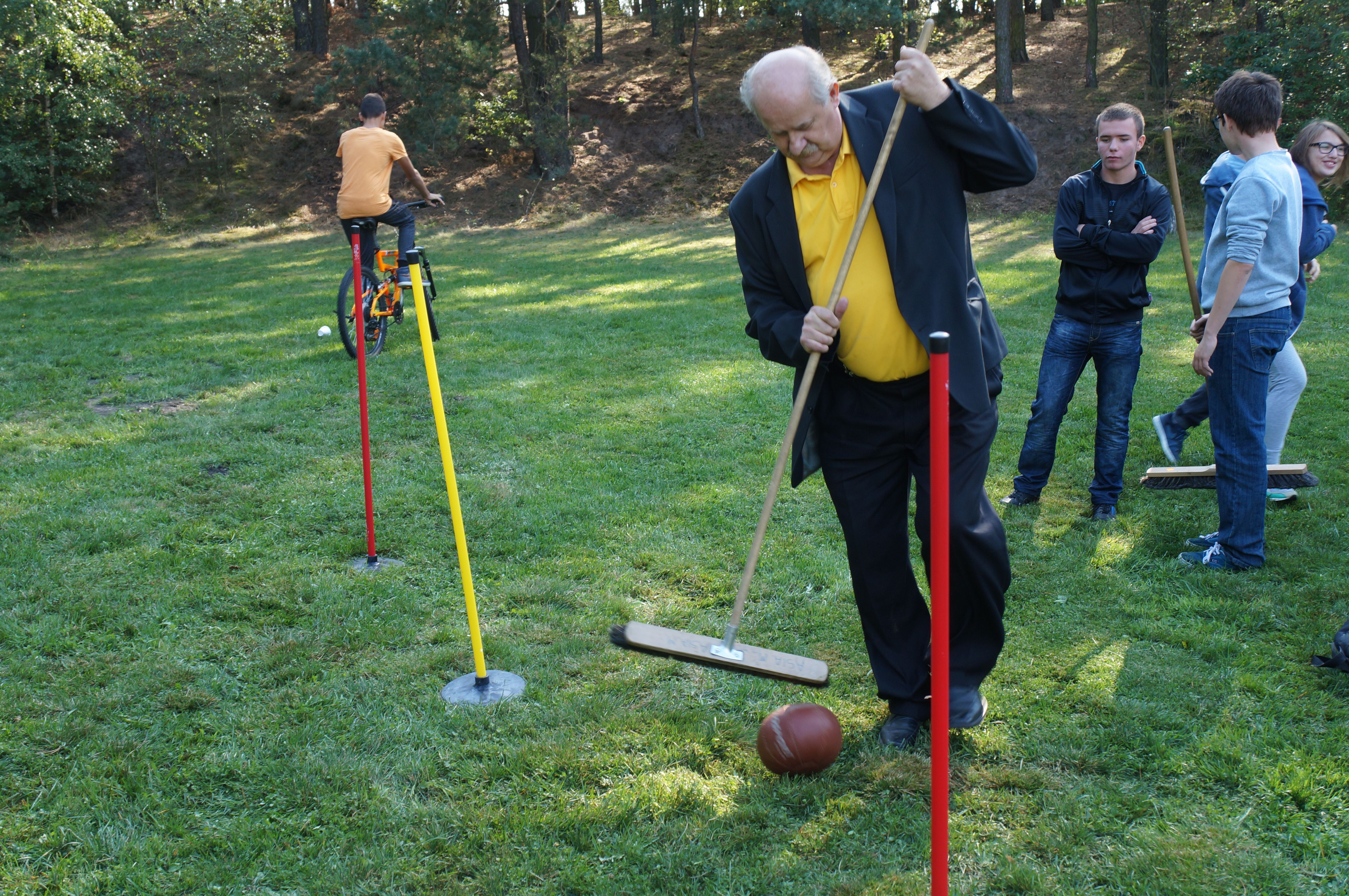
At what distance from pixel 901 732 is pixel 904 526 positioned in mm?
718

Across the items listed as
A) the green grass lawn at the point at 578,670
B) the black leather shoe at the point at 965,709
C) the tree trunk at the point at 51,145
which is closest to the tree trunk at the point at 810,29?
the tree trunk at the point at 51,145

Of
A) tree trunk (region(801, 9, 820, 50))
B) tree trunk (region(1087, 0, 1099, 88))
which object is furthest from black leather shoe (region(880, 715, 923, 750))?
tree trunk (region(1087, 0, 1099, 88))

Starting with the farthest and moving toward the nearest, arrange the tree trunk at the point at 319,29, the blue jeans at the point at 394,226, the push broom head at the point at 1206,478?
the tree trunk at the point at 319,29 < the blue jeans at the point at 394,226 < the push broom head at the point at 1206,478

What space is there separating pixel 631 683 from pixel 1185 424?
4.10 metres

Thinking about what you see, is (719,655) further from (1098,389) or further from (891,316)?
(1098,389)

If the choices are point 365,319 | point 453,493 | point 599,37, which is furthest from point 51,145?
point 453,493

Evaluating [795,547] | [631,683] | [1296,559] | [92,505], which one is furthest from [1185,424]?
[92,505]

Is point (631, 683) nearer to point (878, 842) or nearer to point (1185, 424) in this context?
point (878, 842)

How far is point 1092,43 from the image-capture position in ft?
75.6

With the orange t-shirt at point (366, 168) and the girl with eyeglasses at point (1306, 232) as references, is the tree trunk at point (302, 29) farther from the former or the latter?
the girl with eyeglasses at point (1306, 232)

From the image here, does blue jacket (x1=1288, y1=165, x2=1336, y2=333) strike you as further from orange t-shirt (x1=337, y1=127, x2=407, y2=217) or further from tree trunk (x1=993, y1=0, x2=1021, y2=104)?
tree trunk (x1=993, y1=0, x2=1021, y2=104)

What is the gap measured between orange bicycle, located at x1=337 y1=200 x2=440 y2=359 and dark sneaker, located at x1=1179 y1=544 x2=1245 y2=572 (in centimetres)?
645

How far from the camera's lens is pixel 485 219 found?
2147 cm

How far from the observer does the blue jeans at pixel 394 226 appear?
28.6ft
